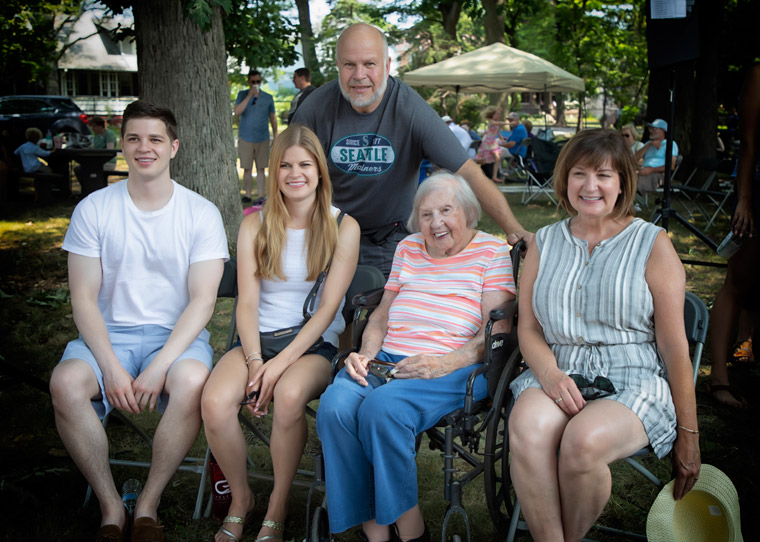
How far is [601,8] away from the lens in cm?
2002

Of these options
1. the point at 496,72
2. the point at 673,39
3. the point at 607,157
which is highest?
the point at 496,72

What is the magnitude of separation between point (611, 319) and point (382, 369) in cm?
85

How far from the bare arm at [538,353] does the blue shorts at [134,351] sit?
1284mm

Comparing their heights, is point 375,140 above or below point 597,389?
above

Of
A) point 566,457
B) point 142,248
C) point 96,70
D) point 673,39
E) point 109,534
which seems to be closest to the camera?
point 566,457

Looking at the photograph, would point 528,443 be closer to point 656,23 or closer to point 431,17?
point 656,23

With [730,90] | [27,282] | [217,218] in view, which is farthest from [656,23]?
[730,90]

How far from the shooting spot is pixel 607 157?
230cm

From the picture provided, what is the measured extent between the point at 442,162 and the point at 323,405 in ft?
4.45

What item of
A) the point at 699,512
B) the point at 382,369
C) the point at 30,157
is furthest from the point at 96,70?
the point at 699,512

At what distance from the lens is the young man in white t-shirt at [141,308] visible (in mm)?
2537

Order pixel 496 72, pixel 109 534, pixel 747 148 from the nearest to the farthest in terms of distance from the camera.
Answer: pixel 109 534 < pixel 747 148 < pixel 496 72

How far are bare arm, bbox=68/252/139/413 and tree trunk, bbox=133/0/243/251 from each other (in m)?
3.73

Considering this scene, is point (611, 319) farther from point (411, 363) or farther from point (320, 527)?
point (320, 527)
